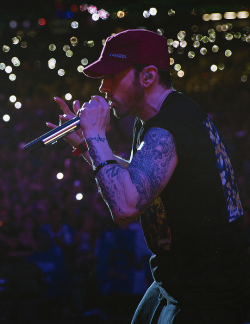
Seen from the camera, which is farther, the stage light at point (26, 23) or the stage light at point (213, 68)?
the stage light at point (213, 68)

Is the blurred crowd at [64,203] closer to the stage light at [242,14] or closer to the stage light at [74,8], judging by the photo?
the stage light at [242,14]

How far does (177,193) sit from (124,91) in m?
0.49

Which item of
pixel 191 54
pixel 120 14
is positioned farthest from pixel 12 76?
pixel 191 54

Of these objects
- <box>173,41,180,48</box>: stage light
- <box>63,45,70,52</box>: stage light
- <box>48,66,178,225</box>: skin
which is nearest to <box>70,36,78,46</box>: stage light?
<box>63,45,70,52</box>: stage light

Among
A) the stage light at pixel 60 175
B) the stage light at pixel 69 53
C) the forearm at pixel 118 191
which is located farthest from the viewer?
the stage light at pixel 60 175

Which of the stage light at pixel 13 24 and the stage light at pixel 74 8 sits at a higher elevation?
the stage light at pixel 13 24

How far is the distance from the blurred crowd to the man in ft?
7.94

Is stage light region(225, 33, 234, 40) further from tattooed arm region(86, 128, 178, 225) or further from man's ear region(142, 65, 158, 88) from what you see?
tattooed arm region(86, 128, 178, 225)

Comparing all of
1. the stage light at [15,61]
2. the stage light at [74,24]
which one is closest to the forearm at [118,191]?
the stage light at [74,24]

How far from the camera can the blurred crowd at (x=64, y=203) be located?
336 centimetres

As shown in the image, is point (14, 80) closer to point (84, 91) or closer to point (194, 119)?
point (84, 91)

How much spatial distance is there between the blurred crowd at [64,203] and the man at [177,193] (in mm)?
2422

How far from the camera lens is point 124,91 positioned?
120cm

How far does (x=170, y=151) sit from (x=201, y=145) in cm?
15
